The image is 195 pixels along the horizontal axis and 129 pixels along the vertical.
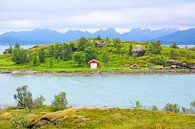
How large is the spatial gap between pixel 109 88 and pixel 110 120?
10504 centimetres

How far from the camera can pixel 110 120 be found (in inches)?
1861

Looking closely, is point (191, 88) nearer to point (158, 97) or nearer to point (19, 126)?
point (158, 97)

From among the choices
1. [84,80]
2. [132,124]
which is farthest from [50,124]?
[84,80]

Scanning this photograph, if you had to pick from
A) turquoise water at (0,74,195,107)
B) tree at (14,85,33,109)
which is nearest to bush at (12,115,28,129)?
tree at (14,85,33,109)

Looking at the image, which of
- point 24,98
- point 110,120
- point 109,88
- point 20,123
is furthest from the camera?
point 109,88

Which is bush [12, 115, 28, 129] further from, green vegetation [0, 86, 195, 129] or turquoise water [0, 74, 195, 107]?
turquoise water [0, 74, 195, 107]

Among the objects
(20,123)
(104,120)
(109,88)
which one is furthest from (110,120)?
(109,88)

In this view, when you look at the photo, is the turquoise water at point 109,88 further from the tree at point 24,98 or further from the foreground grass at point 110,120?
the foreground grass at point 110,120

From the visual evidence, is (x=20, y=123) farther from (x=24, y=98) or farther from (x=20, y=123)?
(x=24, y=98)

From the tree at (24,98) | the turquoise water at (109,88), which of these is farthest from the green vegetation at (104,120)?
the turquoise water at (109,88)

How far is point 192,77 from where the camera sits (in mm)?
186375

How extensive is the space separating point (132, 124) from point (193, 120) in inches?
284

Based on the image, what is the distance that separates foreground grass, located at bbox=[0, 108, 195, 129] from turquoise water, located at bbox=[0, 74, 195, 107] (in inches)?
2440

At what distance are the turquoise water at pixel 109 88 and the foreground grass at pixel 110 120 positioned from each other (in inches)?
2440
